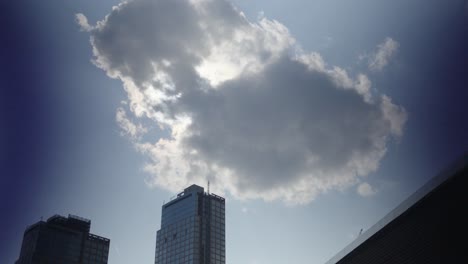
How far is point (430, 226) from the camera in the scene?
1580 inches

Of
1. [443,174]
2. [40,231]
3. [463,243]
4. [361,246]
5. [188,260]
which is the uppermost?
[40,231]

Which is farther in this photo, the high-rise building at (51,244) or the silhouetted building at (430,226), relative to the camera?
the high-rise building at (51,244)

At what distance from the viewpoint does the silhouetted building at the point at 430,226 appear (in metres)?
37.4

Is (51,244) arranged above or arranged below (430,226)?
above

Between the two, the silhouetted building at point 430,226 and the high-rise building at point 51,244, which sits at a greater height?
the high-rise building at point 51,244

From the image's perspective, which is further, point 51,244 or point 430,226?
point 51,244

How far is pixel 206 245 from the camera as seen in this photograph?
198m

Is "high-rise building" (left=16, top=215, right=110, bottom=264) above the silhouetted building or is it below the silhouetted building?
above

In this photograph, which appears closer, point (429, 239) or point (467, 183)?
point (467, 183)

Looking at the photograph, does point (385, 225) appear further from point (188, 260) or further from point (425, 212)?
point (188, 260)

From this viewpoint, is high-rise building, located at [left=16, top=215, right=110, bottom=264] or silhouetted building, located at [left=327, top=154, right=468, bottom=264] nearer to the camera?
silhouetted building, located at [left=327, top=154, right=468, bottom=264]

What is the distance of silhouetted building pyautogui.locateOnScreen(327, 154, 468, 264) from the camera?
Result: 37406mm

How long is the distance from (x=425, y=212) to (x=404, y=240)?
425cm

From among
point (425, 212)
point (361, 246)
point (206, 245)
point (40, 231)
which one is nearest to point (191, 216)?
point (206, 245)
